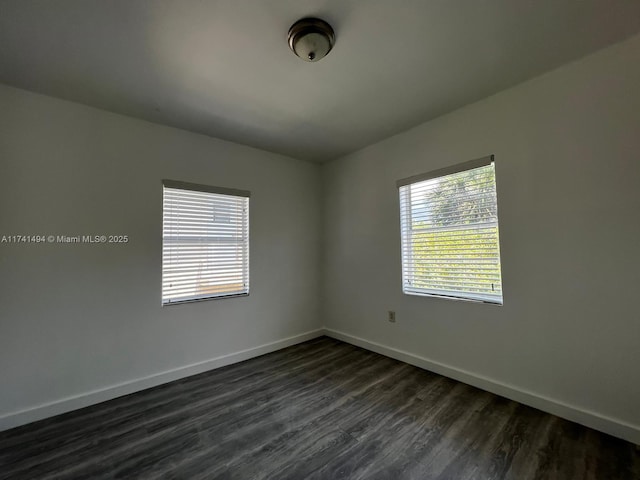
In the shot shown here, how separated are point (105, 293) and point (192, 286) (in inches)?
28.3

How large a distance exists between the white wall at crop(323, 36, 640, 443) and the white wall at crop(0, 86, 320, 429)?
2.33m

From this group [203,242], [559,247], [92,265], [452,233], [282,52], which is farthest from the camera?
[203,242]

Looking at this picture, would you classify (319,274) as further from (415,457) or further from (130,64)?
(130,64)

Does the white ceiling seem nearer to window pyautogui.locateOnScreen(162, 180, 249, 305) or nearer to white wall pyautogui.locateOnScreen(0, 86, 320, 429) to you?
white wall pyautogui.locateOnScreen(0, 86, 320, 429)

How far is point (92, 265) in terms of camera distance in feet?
7.49

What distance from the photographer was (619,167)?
175 cm

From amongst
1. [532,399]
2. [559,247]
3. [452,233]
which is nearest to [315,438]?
[532,399]

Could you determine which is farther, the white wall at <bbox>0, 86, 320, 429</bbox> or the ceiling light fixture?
the white wall at <bbox>0, 86, 320, 429</bbox>

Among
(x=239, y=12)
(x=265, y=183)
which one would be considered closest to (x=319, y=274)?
(x=265, y=183)

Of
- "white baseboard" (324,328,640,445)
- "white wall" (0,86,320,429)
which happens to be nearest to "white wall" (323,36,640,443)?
"white baseboard" (324,328,640,445)

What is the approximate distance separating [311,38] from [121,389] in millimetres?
3143

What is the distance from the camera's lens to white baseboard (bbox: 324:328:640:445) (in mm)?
1716

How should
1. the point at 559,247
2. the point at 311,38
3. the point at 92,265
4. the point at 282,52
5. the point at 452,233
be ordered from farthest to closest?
the point at 452,233 < the point at 92,265 < the point at 559,247 < the point at 282,52 < the point at 311,38

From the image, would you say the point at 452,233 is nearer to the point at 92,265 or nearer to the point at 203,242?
the point at 203,242
